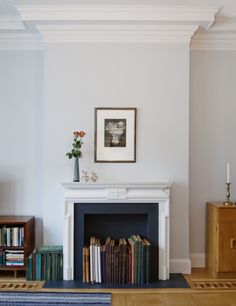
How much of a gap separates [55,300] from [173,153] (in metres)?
1.88

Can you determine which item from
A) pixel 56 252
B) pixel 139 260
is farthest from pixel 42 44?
pixel 139 260

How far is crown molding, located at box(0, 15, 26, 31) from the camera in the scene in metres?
3.86

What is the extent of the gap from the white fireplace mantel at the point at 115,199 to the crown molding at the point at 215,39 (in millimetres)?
1705

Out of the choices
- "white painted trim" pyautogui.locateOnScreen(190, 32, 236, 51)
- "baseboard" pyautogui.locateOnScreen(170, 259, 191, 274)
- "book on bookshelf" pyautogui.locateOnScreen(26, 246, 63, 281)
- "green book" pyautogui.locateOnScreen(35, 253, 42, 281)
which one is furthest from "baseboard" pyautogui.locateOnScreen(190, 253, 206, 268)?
"white painted trim" pyautogui.locateOnScreen(190, 32, 236, 51)

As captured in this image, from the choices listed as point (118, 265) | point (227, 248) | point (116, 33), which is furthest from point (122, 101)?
point (227, 248)

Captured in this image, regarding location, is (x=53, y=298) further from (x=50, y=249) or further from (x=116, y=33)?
(x=116, y=33)

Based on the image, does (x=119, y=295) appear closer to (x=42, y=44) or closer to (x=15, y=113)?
(x=15, y=113)

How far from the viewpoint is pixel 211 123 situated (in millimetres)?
4219

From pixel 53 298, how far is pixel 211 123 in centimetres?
253

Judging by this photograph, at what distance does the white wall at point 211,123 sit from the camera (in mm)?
4215

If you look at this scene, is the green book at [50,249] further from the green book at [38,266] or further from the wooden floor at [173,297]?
the wooden floor at [173,297]

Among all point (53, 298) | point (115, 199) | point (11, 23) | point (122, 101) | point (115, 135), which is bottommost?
point (53, 298)

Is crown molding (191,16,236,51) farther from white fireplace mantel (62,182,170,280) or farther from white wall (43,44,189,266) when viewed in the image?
white fireplace mantel (62,182,170,280)

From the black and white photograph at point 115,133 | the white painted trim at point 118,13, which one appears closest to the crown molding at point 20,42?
the white painted trim at point 118,13
